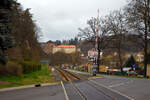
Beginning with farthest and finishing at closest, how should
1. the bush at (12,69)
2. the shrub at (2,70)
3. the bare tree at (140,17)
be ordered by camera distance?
1. the bare tree at (140,17)
2. the bush at (12,69)
3. the shrub at (2,70)

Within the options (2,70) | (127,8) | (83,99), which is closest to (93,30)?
(127,8)

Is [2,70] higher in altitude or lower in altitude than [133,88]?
higher

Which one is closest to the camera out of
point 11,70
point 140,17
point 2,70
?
point 2,70

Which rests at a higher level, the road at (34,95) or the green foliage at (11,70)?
the green foliage at (11,70)

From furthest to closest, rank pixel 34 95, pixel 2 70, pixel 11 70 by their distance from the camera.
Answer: pixel 11 70 < pixel 2 70 < pixel 34 95

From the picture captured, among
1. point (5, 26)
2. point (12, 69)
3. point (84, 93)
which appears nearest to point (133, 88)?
point (84, 93)

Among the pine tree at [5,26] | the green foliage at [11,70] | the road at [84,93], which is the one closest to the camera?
the road at [84,93]

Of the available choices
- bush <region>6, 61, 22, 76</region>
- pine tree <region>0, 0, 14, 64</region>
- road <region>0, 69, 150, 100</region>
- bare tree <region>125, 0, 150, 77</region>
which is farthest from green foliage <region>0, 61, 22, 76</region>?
bare tree <region>125, 0, 150, 77</region>

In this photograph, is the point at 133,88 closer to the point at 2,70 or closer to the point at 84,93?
the point at 84,93

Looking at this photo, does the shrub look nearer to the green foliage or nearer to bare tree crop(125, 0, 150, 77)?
the green foliage

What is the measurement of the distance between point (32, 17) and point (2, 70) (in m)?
24.9

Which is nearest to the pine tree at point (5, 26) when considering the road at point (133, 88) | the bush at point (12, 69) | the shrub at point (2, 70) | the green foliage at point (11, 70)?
the shrub at point (2, 70)

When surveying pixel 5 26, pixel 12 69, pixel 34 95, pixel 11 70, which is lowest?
pixel 34 95

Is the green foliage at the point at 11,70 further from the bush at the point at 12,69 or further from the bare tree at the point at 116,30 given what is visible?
the bare tree at the point at 116,30
